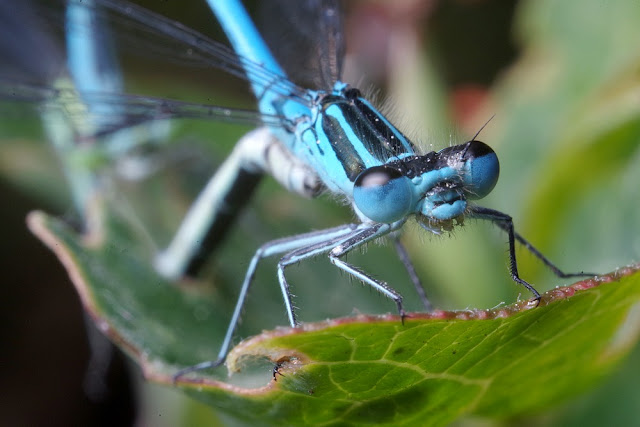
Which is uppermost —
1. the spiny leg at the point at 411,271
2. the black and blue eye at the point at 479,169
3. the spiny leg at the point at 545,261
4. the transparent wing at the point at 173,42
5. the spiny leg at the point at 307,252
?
the transparent wing at the point at 173,42

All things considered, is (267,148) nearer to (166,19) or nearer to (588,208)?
(166,19)

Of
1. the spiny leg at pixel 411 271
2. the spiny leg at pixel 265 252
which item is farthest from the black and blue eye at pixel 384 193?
the spiny leg at pixel 411 271

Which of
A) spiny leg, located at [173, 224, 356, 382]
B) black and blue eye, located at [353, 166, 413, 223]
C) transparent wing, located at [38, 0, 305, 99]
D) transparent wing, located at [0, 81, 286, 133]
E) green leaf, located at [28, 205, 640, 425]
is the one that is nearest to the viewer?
green leaf, located at [28, 205, 640, 425]

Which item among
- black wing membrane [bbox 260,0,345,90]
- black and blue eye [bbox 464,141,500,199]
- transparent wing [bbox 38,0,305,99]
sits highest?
black wing membrane [bbox 260,0,345,90]

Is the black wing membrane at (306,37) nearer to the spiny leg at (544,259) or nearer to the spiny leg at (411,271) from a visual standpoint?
the spiny leg at (411,271)

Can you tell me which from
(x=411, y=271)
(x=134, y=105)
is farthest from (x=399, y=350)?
(x=134, y=105)

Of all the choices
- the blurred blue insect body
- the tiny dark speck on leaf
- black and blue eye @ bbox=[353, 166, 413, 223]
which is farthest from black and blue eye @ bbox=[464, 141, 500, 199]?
the tiny dark speck on leaf

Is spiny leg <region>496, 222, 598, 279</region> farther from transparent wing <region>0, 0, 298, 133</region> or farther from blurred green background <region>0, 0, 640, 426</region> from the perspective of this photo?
transparent wing <region>0, 0, 298, 133</region>
